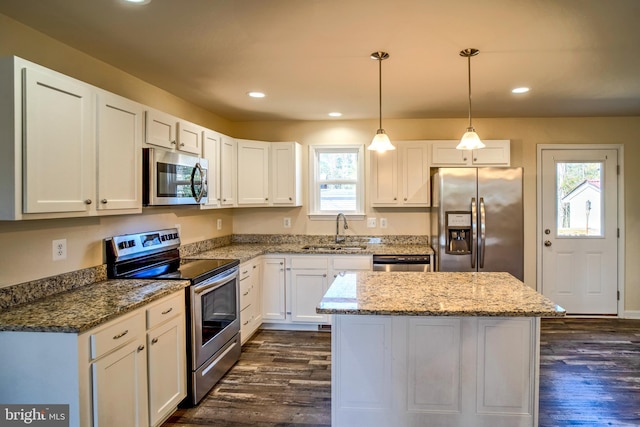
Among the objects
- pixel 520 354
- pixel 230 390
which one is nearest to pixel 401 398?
pixel 520 354

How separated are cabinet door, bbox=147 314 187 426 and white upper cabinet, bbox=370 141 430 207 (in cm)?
267

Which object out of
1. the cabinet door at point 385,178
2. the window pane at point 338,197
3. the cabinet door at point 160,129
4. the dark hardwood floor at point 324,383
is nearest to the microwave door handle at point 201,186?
the cabinet door at point 160,129

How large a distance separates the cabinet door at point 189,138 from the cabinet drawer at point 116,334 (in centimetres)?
149

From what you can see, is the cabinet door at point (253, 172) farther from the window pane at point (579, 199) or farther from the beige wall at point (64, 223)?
the window pane at point (579, 199)

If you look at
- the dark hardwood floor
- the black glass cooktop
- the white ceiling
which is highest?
A: the white ceiling

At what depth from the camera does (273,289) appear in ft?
13.4

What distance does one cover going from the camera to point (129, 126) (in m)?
2.42

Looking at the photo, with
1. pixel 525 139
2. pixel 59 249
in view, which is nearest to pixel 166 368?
pixel 59 249

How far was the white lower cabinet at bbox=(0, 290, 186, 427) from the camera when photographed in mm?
1658

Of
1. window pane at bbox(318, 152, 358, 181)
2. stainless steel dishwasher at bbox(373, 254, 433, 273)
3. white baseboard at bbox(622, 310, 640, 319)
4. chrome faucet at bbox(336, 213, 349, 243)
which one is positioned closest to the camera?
stainless steel dishwasher at bbox(373, 254, 433, 273)

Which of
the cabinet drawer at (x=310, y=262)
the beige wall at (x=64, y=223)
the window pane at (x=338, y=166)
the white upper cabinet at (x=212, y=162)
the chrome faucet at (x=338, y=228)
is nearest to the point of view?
the beige wall at (x=64, y=223)

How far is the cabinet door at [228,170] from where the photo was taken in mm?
3826

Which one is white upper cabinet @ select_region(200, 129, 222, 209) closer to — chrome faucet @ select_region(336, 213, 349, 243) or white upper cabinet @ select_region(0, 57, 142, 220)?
white upper cabinet @ select_region(0, 57, 142, 220)

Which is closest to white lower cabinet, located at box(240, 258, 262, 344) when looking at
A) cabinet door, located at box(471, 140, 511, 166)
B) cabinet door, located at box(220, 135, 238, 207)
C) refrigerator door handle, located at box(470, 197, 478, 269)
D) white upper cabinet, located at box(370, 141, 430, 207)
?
cabinet door, located at box(220, 135, 238, 207)
